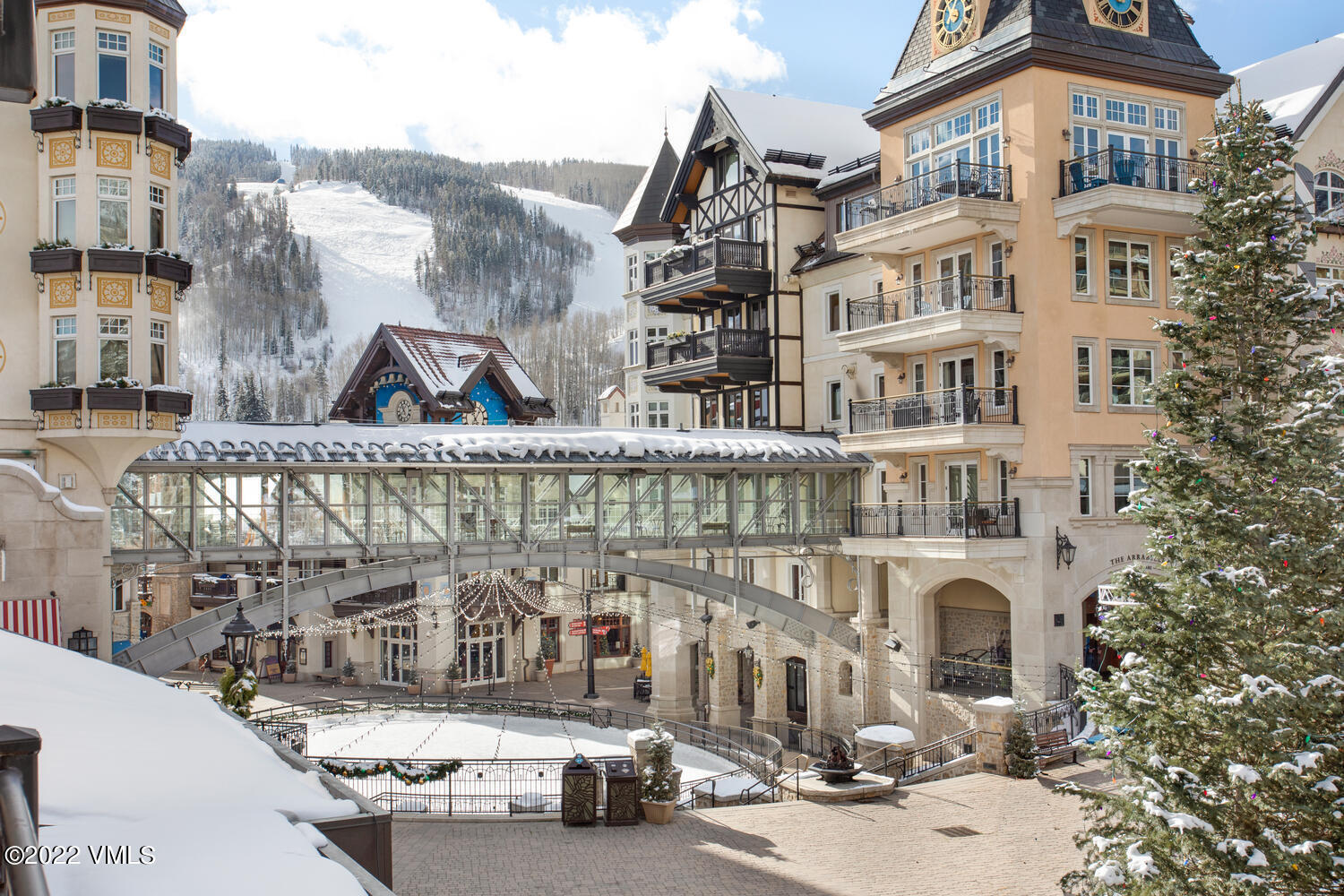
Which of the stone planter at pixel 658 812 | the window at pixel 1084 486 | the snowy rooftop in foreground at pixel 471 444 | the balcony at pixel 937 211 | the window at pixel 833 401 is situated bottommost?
the stone planter at pixel 658 812

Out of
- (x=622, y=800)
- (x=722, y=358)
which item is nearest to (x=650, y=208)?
(x=722, y=358)

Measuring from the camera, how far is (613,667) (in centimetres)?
5744

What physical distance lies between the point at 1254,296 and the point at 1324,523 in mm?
3050

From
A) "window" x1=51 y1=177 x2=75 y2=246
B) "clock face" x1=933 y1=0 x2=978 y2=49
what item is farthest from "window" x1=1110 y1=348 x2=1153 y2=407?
"window" x1=51 y1=177 x2=75 y2=246

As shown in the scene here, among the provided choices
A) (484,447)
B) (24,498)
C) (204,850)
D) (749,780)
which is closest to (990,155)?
(484,447)

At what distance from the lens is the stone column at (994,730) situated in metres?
23.9

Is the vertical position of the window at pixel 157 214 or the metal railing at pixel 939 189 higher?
the metal railing at pixel 939 189

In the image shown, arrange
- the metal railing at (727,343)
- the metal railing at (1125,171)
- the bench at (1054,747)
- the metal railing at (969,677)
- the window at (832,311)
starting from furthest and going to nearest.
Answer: the metal railing at (727,343) < the window at (832,311) < the metal railing at (969,677) < the metal railing at (1125,171) < the bench at (1054,747)

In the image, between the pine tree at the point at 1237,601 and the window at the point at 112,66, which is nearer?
the pine tree at the point at 1237,601

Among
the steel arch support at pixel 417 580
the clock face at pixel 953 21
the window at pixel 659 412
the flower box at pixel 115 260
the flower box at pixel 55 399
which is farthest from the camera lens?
the window at pixel 659 412

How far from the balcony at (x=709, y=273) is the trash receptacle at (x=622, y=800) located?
1883cm

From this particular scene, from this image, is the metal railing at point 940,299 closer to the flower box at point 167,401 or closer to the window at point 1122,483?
the window at point 1122,483

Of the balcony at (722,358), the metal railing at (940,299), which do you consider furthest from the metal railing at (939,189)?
the balcony at (722,358)

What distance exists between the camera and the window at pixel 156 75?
2341 cm
